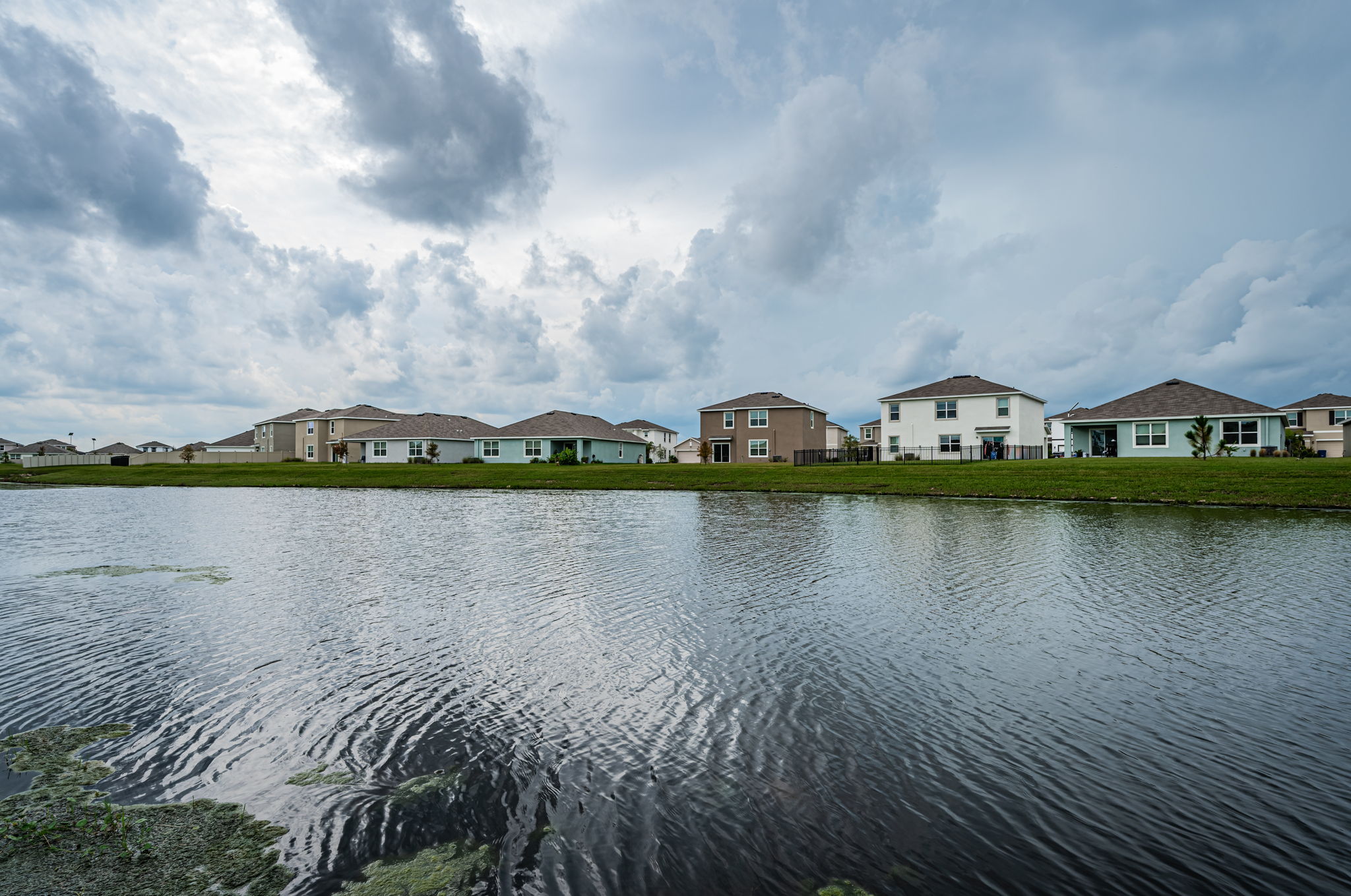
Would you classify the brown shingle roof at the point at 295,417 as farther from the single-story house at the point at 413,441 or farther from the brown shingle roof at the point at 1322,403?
the brown shingle roof at the point at 1322,403

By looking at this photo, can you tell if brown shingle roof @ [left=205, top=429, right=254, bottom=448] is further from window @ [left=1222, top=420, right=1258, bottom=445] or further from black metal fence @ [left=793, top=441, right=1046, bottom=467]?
window @ [left=1222, top=420, right=1258, bottom=445]

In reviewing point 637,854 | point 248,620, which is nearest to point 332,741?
point 637,854

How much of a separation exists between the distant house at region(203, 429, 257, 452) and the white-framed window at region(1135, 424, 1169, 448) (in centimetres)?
10687

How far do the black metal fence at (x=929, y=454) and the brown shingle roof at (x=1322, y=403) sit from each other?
32489 mm

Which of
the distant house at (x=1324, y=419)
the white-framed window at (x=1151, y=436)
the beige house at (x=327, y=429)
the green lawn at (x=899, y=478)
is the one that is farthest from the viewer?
the beige house at (x=327, y=429)

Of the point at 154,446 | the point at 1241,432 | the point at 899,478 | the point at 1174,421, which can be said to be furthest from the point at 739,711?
the point at 154,446

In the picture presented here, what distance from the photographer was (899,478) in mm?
34781

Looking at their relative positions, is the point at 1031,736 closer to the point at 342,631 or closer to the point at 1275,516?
the point at 342,631

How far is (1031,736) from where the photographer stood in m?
4.99

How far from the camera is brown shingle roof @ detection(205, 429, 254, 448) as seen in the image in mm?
102375

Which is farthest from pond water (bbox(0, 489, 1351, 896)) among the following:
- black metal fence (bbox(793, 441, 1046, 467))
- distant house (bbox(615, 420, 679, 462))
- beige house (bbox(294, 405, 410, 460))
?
distant house (bbox(615, 420, 679, 462))

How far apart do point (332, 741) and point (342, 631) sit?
10.2 feet

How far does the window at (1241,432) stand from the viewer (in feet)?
149

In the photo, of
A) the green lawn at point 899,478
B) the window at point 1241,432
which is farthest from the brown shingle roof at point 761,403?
the window at point 1241,432
